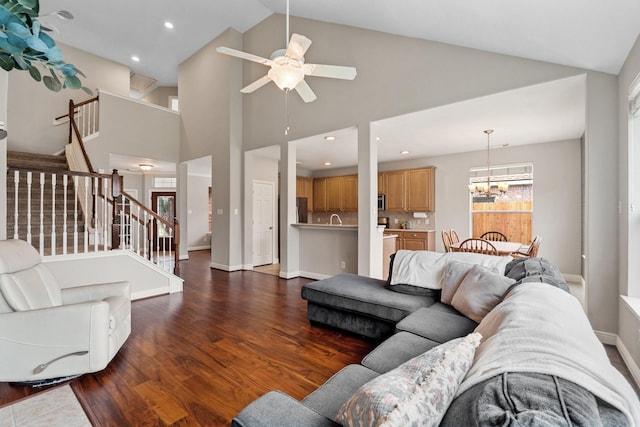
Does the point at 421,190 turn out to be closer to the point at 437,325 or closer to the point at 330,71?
the point at 330,71

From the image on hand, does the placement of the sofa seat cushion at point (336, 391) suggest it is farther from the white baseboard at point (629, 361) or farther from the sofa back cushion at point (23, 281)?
the sofa back cushion at point (23, 281)

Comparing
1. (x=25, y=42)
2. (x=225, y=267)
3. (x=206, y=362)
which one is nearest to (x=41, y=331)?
(x=206, y=362)

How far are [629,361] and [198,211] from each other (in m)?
9.57

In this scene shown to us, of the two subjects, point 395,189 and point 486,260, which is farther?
point 395,189

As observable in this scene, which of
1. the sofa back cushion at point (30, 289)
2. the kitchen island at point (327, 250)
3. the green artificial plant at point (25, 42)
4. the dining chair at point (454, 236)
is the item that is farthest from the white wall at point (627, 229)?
the sofa back cushion at point (30, 289)

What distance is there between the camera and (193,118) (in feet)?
22.5

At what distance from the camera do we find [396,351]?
5.44 feet

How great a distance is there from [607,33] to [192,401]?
3908 millimetres

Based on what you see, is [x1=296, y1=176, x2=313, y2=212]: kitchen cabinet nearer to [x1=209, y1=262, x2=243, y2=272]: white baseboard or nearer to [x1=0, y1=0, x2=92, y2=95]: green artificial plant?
[x1=209, y1=262, x2=243, y2=272]: white baseboard

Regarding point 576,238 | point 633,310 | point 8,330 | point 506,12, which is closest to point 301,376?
point 8,330

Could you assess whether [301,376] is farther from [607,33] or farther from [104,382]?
[607,33]

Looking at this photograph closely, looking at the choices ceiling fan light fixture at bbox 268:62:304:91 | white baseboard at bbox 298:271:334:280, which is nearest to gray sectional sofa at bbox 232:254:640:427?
ceiling fan light fixture at bbox 268:62:304:91

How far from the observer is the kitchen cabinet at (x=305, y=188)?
27.6 feet

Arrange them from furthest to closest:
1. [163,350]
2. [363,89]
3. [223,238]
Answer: [223,238] < [363,89] < [163,350]
